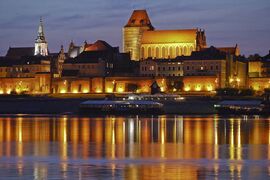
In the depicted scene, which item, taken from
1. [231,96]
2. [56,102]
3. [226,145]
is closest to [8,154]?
[226,145]

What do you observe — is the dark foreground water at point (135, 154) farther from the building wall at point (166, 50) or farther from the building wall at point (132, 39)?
the building wall at point (132, 39)

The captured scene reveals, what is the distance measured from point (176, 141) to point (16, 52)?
405 ft

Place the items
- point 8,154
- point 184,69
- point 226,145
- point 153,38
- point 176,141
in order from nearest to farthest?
point 8,154 < point 226,145 < point 176,141 < point 184,69 < point 153,38

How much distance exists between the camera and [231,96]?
9375cm

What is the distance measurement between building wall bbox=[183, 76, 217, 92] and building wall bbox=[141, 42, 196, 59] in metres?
28.3

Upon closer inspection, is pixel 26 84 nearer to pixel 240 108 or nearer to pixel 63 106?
pixel 63 106

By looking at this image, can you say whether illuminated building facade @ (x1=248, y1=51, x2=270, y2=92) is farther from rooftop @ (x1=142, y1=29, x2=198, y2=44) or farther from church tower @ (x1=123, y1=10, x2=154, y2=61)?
church tower @ (x1=123, y1=10, x2=154, y2=61)

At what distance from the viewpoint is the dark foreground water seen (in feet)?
72.5

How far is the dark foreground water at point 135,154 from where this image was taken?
22094 millimetres

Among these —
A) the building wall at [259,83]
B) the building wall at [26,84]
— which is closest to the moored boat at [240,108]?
the building wall at [259,83]

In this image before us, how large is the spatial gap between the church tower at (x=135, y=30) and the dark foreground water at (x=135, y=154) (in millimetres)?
109368

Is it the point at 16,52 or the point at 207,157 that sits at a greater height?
the point at 16,52

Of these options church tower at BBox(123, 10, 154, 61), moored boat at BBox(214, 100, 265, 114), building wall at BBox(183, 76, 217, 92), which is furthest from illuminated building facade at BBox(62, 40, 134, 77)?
moored boat at BBox(214, 100, 265, 114)

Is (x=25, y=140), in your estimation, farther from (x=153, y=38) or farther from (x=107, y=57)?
(x=153, y=38)
